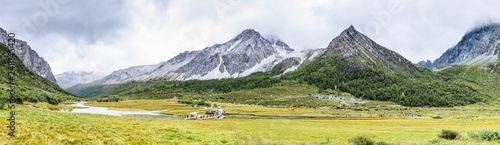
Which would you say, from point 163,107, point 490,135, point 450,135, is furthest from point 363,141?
point 163,107

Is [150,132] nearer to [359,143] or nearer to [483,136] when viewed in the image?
[359,143]

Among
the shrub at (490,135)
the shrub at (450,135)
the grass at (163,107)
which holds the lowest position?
the grass at (163,107)

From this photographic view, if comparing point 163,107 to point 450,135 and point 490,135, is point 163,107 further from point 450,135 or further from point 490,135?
point 490,135

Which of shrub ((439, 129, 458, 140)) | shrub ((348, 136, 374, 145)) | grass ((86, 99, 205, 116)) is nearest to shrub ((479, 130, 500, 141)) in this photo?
shrub ((439, 129, 458, 140))

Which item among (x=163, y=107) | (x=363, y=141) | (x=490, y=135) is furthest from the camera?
(x=163, y=107)

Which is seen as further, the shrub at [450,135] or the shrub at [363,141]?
the shrub at [450,135]

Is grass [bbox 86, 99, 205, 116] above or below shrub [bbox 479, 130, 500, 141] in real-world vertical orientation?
below

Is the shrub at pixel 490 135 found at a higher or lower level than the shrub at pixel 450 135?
higher

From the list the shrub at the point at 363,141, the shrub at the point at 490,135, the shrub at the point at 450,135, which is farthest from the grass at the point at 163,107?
the shrub at the point at 490,135

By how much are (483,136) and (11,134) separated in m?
49.5

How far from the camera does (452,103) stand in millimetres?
190750

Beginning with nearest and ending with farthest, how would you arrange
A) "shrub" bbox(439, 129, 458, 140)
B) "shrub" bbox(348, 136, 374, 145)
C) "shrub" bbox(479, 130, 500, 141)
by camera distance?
"shrub" bbox(479, 130, 500, 141), "shrub" bbox(348, 136, 374, 145), "shrub" bbox(439, 129, 458, 140)

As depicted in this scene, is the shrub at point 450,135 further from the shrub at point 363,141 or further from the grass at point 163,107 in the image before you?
the grass at point 163,107

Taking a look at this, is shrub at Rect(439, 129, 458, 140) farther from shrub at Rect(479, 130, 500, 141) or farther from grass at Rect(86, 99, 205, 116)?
grass at Rect(86, 99, 205, 116)
